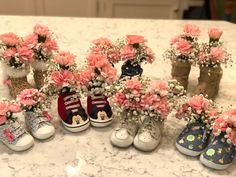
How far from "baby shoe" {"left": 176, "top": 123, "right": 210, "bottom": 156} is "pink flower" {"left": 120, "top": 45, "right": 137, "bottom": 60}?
29 cm

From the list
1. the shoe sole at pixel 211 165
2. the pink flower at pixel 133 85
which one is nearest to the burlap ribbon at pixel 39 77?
the pink flower at pixel 133 85

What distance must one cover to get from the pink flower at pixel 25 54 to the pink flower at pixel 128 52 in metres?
0.29

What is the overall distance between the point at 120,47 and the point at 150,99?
28 cm

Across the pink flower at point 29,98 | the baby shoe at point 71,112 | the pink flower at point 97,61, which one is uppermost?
the pink flower at point 97,61

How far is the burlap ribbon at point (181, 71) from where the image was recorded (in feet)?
3.82

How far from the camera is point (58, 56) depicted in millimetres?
1014

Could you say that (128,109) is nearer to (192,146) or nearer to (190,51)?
(192,146)

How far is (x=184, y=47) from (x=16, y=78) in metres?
0.55

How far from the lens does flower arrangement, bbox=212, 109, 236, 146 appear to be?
87 cm

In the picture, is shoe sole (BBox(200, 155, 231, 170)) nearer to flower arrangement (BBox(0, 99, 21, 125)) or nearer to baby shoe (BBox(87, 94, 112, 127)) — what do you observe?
baby shoe (BBox(87, 94, 112, 127))

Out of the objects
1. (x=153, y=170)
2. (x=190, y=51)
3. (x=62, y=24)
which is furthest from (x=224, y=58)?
(x=62, y=24)

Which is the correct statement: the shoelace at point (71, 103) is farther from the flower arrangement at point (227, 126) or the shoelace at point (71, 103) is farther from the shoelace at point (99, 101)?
the flower arrangement at point (227, 126)

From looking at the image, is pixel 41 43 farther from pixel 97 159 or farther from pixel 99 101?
pixel 97 159

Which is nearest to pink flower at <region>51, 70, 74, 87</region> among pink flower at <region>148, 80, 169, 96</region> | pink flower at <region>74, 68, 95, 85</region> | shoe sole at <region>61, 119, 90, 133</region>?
pink flower at <region>74, 68, 95, 85</region>
